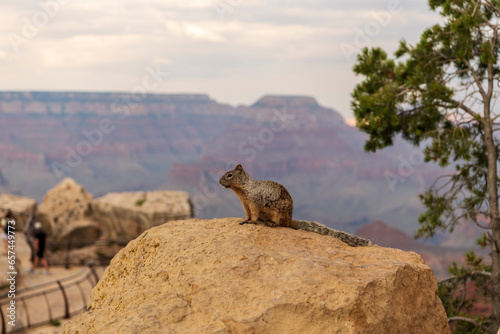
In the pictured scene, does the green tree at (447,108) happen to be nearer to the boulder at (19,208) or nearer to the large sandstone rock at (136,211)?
the large sandstone rock at (136,211)

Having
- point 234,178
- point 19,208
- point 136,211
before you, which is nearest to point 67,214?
point 19,208

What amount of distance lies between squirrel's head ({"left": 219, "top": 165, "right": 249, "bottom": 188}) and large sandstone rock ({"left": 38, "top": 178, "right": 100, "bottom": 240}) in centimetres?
2253

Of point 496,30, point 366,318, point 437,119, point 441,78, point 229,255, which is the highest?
point 496,30

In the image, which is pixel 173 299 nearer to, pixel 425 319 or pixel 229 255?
pixel 229 255

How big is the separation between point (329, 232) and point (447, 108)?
27.5ft

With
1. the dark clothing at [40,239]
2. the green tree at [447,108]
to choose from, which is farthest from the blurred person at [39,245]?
the green tree at [447,108]

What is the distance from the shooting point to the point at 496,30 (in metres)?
13.2

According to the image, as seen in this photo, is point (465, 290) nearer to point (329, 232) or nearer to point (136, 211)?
point (329, 232)

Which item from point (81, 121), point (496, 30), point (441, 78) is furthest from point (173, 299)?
point (81, 121)

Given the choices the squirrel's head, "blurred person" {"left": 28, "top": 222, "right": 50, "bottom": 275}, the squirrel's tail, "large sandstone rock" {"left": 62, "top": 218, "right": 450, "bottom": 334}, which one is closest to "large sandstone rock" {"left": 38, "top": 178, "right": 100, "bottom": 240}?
"blurred person" {"left": 28, "top": 222, "right": 50, "bottom": 275}

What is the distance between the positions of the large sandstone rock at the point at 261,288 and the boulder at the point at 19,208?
2099 cm

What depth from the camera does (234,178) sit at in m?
6.66

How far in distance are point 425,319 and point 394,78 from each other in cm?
1020

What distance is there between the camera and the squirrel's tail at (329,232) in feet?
21.3
